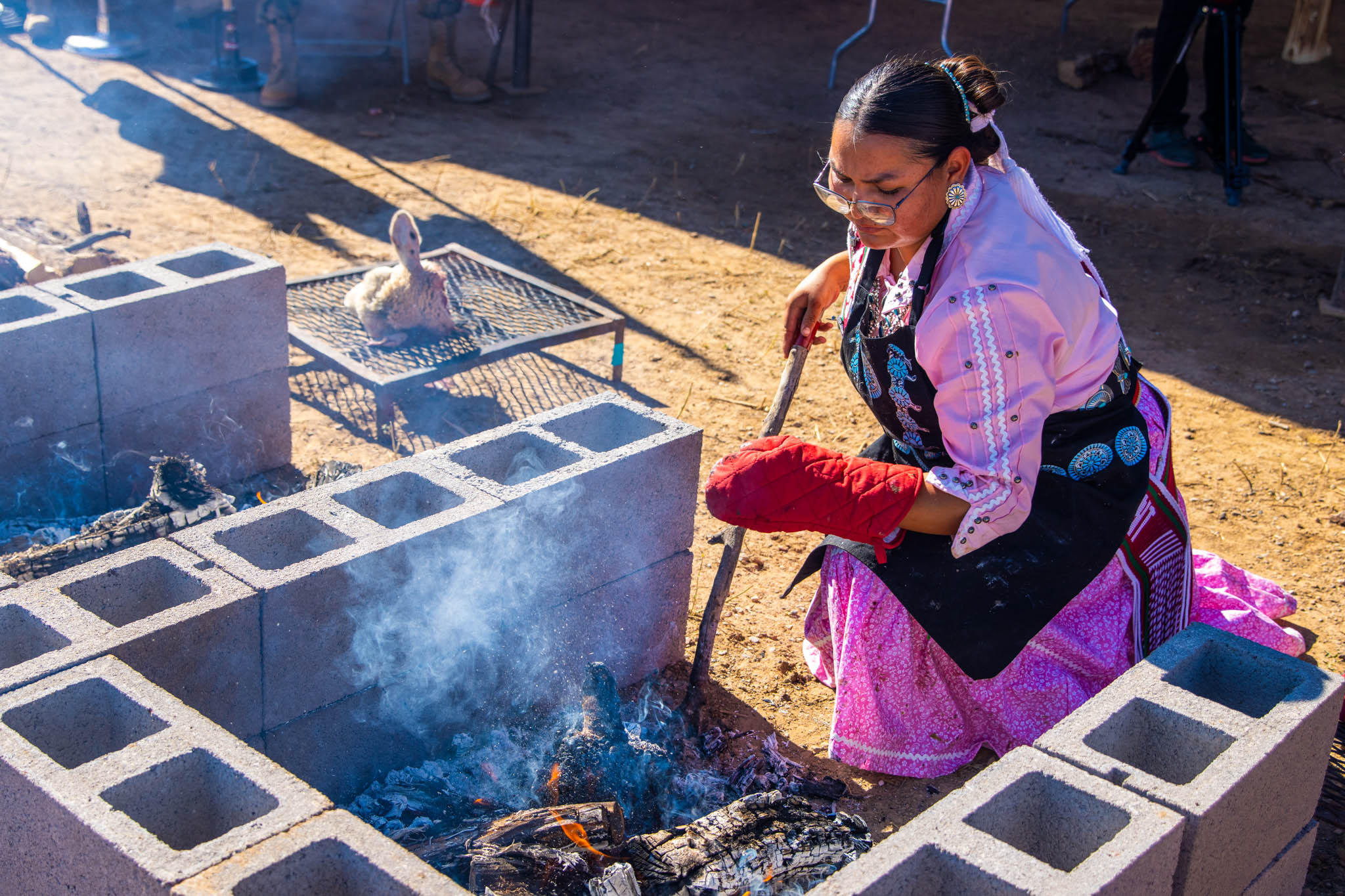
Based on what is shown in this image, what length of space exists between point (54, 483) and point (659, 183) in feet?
16.9

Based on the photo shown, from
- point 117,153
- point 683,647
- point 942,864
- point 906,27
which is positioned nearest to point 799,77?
point 906,27

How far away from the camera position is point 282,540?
9.48 feet

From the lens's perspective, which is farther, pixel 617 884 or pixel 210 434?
pixel 210 434

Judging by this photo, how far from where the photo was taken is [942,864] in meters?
1.99

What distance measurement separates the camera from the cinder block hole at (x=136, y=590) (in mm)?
2598

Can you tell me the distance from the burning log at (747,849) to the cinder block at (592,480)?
784 millimetres

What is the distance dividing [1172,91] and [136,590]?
26.9ft

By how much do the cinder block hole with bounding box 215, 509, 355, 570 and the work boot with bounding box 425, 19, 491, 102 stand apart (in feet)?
25.2

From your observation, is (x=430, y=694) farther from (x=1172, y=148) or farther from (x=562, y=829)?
(x=1172, y=148)

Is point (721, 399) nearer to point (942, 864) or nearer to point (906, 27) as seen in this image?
point (942, 864)

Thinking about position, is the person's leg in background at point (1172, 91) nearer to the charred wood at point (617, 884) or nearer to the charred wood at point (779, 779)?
the charred wood at point (779, 779)

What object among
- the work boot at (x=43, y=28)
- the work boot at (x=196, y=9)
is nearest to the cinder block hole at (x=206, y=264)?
the work boot at (x=196, y=9)

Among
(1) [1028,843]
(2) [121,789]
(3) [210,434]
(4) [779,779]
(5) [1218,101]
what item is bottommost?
(4) [779,779]

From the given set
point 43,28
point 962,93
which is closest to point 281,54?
point 43,28
